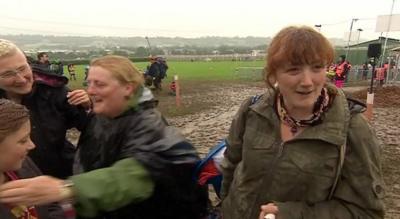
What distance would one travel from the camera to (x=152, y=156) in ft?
6.28

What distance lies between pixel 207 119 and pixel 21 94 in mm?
10403

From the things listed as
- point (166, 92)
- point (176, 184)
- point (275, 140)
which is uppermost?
point (275, 140)

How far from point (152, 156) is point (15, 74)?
49.8 inches

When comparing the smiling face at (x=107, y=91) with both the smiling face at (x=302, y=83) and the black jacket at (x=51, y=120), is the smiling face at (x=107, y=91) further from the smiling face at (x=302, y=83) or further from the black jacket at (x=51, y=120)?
the black jacket at (x=51, y=120)

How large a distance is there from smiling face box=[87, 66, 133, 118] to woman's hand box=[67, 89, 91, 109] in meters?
0.87

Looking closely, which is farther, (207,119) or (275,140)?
(207,119)

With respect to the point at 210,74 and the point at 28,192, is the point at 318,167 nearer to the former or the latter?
the point at 28,192

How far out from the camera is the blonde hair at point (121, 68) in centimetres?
218

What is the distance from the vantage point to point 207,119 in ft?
43.0

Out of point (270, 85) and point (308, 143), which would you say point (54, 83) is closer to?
point (270, 85)

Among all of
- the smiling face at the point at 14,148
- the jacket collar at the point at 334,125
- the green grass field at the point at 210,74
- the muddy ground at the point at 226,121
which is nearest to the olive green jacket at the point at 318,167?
the jacket collar at the point at 334,125

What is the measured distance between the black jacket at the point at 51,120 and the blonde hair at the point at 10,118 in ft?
3.45

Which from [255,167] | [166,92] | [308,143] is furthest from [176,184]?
[166,92]

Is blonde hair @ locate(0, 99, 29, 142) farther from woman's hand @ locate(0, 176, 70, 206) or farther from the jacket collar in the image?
the jacket collar
